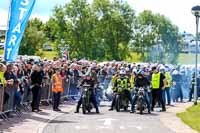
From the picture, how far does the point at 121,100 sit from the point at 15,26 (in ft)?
26.0

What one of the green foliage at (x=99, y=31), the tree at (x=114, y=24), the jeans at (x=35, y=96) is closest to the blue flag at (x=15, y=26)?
the jeans at (x=35, y=96)

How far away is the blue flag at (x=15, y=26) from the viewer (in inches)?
792

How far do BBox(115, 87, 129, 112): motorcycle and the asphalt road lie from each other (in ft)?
3.69

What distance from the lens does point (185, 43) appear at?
9812 cm

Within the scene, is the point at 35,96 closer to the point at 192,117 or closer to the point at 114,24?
the point at 192,117

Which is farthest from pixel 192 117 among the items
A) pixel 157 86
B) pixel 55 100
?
pixel 55 100

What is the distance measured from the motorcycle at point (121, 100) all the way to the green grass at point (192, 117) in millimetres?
2728

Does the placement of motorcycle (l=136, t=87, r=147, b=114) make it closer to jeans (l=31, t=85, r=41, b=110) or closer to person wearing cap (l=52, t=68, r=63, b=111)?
person wearing cap (l=52, t=68, r=63, b=111)

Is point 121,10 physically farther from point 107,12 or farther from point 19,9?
point 19,9

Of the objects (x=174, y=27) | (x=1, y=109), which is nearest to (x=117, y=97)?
(x=1, y=109)

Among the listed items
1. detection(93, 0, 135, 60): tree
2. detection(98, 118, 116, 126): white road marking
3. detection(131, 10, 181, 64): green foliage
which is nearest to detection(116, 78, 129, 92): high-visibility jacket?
detection(98, 118, 116, 126): white road marking

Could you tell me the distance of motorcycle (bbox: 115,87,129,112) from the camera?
2633cm

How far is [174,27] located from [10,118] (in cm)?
7850

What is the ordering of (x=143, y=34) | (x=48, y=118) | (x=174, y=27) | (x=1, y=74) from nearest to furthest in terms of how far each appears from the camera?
(x=1, y=74) → (x=48, y=118) → (x=143, y=34) → (x=174, y=27)
